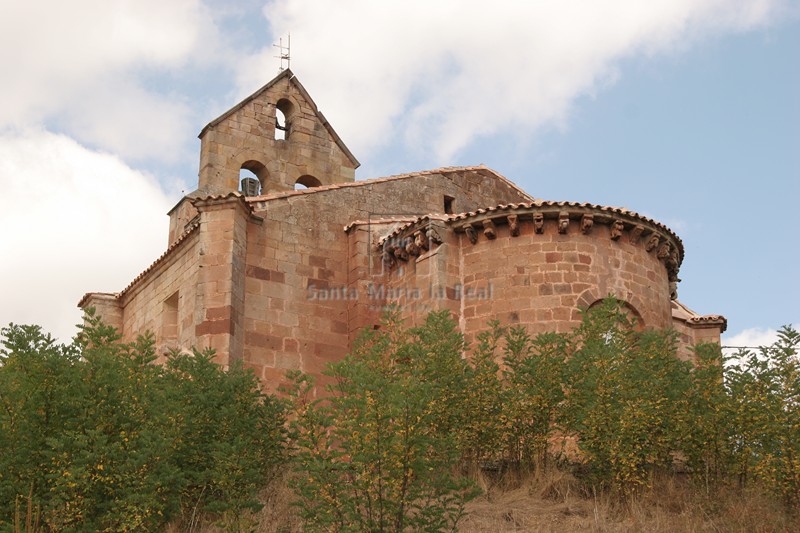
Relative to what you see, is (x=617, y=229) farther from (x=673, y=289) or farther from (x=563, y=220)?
(x=673, y=289)

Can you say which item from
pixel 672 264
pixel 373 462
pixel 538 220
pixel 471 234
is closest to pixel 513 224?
pixel 538 220

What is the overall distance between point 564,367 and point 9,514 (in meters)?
6.27

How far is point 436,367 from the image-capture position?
36.4 ft

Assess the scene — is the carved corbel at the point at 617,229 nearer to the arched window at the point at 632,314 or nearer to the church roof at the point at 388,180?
the arched window at the point at 632,314

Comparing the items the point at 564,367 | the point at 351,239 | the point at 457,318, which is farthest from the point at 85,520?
the point at 351,239

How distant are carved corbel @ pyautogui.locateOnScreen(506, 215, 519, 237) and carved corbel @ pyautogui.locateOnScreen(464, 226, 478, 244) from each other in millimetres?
606

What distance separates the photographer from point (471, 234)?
603 inches

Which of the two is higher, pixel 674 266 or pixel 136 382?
pixel 674 266

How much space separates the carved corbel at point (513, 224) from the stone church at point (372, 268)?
2cm

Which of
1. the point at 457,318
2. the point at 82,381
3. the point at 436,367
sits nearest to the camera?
the point at 82,381

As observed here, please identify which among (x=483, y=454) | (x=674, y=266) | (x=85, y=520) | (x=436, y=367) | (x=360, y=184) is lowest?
→ (x=85, y=520)

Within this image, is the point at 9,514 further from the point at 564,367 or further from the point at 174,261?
the point at 174,261

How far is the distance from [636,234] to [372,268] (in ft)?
14.7

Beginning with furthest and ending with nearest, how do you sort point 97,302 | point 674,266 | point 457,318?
point 97,302 → point 674,266 → point 457,318
